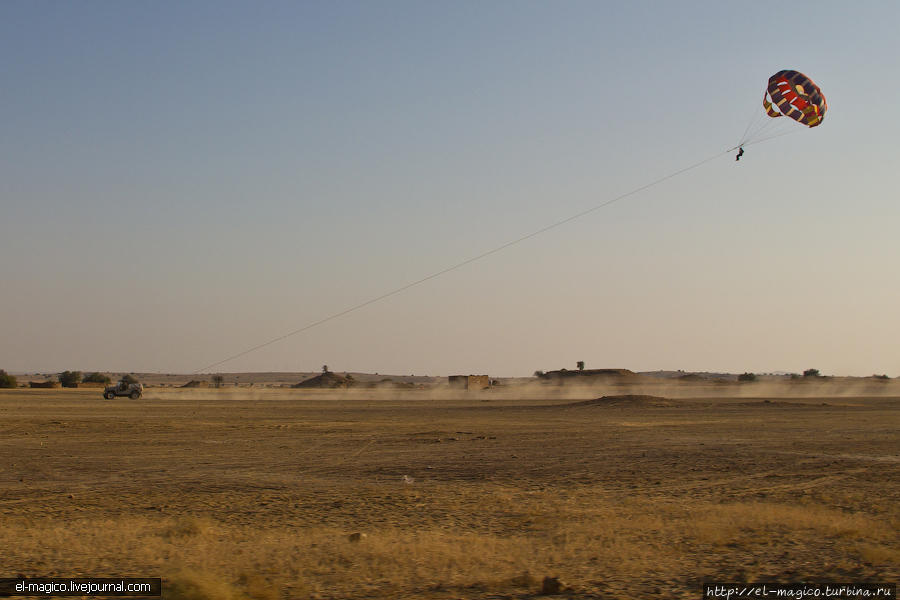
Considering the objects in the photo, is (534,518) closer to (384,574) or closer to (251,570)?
(384,574)

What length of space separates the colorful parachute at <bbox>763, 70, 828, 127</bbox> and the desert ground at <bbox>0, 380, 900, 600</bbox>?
12699 millimetres

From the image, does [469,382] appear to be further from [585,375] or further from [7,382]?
[7,382]

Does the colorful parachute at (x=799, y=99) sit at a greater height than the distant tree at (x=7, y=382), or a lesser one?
greater

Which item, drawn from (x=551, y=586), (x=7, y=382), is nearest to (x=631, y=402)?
(x=551, y=586)

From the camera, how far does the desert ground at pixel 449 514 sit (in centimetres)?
975

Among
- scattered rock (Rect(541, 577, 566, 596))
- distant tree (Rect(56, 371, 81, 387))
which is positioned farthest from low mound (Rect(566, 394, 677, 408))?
distant tree (Rect(56, 371, 81, 387))

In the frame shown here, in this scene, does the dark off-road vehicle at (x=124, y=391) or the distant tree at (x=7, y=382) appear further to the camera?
the distant tree at (x=7, y=382)

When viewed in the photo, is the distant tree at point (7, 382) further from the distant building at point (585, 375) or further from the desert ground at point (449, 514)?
the desert ground at point (449, 514)

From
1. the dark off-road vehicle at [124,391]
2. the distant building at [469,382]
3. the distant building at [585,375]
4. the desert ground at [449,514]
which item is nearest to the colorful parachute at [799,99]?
the desert ground at [449,514]

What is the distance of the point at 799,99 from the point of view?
106 ft

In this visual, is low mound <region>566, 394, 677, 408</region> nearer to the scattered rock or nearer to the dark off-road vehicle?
the dark off-road vehicle

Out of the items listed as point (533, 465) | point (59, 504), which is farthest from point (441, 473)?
point (59, 504)

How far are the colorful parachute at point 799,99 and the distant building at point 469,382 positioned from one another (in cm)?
7424

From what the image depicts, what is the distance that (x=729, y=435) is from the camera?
3184cm
